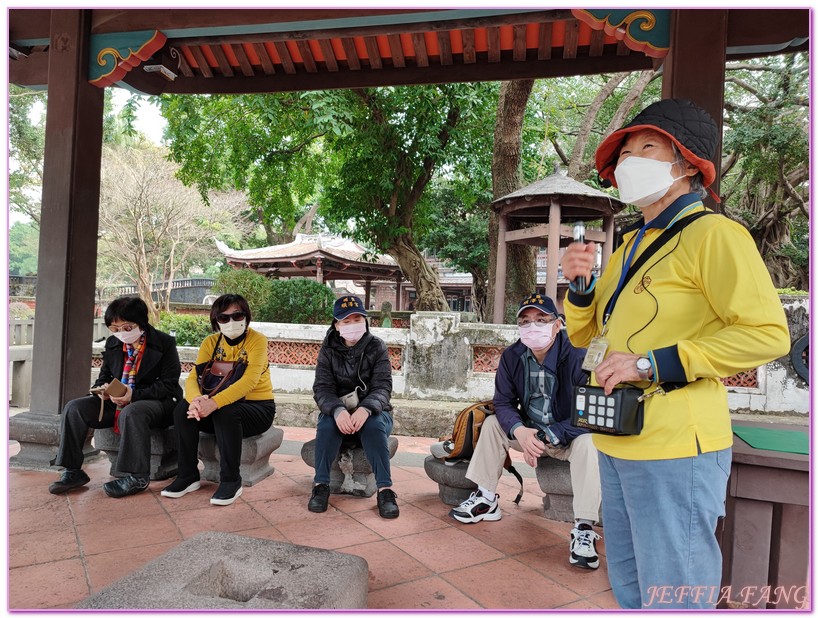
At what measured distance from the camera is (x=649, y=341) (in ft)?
5.19

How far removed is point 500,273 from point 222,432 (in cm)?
571

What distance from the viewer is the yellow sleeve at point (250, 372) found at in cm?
372

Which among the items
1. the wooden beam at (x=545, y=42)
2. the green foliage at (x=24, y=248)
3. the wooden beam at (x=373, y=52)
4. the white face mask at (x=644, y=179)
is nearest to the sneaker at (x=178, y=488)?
the white face mask at (x=644, y=179)

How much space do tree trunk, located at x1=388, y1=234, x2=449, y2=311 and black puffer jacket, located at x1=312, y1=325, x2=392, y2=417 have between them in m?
7.27

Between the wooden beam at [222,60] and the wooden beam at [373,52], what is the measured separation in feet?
3.98

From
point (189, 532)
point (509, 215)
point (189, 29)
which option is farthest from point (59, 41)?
point (509, 215)

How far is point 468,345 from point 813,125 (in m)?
4.69

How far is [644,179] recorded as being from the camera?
1.66 metres

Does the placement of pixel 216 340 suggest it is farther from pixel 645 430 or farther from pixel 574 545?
pixel 645 430

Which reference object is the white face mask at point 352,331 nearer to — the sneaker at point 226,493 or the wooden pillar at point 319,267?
the sneaker at point 226,493

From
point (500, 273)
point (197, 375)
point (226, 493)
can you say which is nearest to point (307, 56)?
point (197, 375)

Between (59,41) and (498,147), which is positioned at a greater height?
(498,147)

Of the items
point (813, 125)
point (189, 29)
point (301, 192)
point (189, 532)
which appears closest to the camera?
point (813, 125)

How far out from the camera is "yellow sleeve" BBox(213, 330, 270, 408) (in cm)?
372
